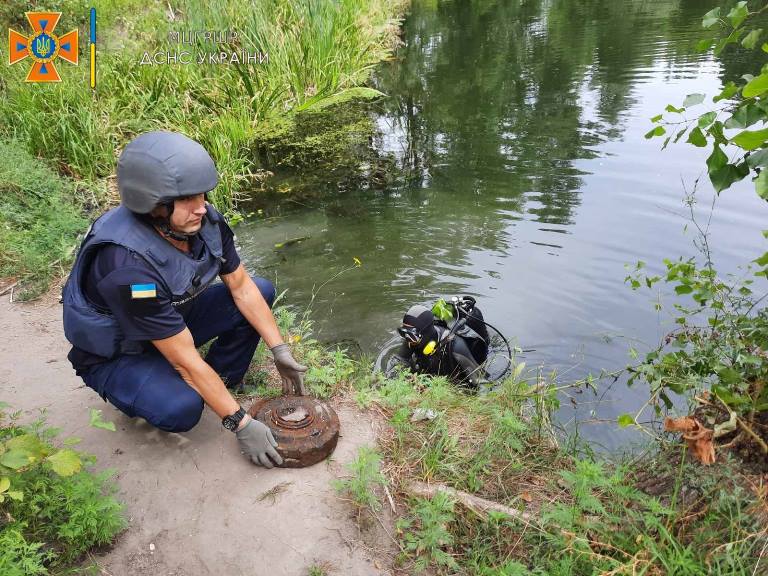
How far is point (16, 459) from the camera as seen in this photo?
164 centimetres

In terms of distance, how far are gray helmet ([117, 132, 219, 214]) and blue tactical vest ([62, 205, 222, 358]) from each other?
0.34ft

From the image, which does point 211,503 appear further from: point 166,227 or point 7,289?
point 7,289

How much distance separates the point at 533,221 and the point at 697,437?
14.2 ft

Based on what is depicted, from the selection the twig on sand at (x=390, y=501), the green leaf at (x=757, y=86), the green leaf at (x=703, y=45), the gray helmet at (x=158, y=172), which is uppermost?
→ the green leaf at (x=703, y=45)

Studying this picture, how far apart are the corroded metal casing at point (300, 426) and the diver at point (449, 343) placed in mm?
958

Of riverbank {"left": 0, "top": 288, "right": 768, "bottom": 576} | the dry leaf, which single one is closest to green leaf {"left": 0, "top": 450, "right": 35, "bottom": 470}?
riverbank {"left": 0, "top": 288, "right": 768, "bottom": 576}

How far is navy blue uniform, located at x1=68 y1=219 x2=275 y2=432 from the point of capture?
2.21 m

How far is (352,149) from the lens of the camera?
7965 mm

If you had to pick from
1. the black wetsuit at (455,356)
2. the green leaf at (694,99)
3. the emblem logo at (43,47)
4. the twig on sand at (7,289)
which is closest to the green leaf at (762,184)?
the green leaf at (694,99)

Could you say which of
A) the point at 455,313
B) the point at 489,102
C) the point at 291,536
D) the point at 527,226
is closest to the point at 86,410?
the point at 291,536

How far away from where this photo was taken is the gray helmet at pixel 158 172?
216 centimetres

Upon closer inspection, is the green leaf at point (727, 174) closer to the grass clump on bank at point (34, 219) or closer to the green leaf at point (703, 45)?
the green leaf at point (703, 45)

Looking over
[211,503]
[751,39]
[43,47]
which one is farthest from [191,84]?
[751,39]

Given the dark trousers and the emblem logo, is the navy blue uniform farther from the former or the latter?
the emblem logo
